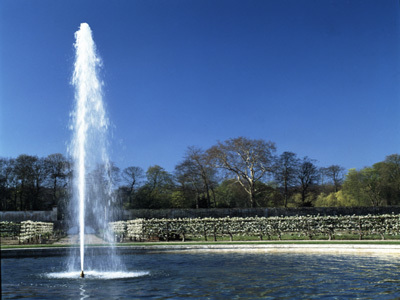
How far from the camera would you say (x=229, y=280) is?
396 inches

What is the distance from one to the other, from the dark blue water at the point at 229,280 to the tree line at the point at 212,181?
110 ft

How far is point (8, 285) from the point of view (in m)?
10.0

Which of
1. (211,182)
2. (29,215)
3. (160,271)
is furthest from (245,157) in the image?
(160,271)

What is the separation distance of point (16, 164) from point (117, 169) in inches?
497

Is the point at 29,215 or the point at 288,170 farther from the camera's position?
the point at 288,170

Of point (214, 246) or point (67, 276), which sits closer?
point (67, 276)

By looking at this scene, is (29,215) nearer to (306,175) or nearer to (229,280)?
(306,175)

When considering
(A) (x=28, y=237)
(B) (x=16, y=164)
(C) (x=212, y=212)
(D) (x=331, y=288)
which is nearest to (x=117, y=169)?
(B) (x=16, y=164)

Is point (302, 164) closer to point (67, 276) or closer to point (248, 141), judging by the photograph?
point (248, 141)

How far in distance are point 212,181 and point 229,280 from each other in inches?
1810

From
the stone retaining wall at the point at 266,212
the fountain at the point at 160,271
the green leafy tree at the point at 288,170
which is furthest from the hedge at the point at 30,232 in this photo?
the green leafy tree at the point at 288,170

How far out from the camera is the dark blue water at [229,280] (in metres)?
8.35

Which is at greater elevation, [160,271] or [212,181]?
[212,181]

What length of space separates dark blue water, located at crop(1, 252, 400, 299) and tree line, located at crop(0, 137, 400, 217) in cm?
3364
